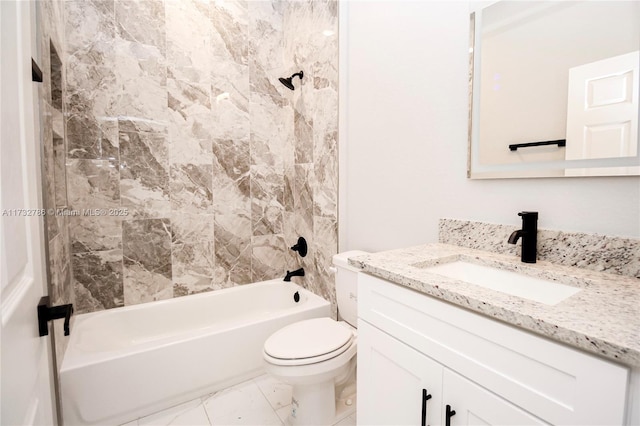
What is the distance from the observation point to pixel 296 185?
2.53m

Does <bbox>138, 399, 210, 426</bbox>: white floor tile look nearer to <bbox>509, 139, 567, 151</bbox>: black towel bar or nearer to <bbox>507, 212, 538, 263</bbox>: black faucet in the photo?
<bbox>507, 212, 538, 263</bbox>: black faucet

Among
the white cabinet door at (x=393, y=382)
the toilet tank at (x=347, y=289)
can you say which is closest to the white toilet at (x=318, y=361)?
the toilet tank at (x=347, y=289)

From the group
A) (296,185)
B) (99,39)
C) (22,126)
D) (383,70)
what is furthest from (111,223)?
(383,70)

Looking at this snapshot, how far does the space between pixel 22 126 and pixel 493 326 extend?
3.55ft

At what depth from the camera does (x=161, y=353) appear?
1612mm

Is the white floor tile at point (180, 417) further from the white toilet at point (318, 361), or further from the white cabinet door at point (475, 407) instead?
the white cabinet door at point (475, 407)

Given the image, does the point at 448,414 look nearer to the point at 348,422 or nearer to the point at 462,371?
the point at 462,371

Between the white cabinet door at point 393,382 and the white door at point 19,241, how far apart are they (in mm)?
843

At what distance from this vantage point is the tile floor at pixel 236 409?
5.21 ft

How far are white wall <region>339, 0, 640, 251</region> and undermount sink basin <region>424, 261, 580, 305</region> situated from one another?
23 centimetres

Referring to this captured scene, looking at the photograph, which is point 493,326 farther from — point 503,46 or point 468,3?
point 468,3

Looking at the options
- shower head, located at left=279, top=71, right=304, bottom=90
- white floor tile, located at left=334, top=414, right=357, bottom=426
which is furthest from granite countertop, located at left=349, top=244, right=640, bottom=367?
shower head, located at left=279, top=71, right=304, bottom=90

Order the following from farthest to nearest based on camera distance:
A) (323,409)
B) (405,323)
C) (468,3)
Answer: (323,409), (468,3), (405,323)

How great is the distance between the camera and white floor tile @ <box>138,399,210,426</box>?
1581mm
